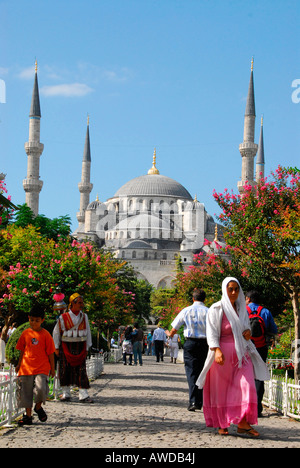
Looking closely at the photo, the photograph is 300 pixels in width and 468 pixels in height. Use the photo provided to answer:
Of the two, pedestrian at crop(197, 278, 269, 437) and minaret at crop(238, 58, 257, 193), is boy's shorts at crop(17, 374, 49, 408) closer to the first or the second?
pedestrian at crop(197, 278, 269, 437)

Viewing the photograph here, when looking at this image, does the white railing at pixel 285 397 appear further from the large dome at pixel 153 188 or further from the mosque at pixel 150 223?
the large dome at pixel 153 188

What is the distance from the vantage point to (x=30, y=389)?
614 centimetres

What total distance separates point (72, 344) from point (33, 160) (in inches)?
1723

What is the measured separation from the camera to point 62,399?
7953 millimetres

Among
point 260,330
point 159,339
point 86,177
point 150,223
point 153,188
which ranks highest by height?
point 153,188

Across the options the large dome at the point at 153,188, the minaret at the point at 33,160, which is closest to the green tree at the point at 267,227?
the minaret at the point at 33,160

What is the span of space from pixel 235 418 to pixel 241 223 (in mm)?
8404

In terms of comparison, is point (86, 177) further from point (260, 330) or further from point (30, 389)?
point (30, 389)

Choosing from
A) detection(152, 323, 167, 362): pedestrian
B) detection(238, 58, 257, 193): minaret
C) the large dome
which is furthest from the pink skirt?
the large dome

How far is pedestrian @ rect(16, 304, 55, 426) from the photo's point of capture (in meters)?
6.09

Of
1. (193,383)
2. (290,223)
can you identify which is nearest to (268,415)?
(193,383)

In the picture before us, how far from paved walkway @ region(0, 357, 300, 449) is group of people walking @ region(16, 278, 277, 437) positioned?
19 cm

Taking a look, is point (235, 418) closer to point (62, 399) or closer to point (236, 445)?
point (236, 445)

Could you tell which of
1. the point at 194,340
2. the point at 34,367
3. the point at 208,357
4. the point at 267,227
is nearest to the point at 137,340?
the point at 267,227
